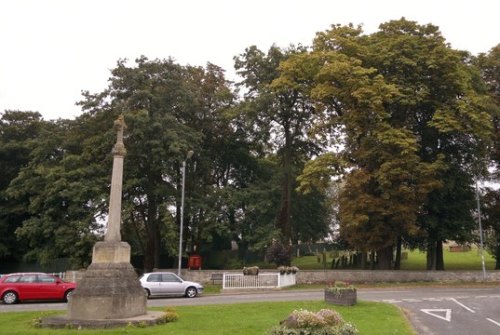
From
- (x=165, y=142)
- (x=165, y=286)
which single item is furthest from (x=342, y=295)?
(x=165, y=142)

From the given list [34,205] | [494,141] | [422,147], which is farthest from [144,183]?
[494,141]

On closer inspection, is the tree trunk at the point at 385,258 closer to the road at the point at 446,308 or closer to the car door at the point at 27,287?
the road at the point at 446,308

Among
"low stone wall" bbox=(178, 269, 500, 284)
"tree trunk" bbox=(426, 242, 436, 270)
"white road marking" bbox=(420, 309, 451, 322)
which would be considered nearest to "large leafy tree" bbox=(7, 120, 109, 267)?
"low stone wall" bbox=(178, 269, 500, 284)

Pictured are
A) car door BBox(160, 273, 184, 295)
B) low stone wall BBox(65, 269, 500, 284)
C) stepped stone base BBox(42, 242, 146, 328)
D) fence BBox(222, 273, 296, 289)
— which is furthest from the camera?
low stone wall BBox(65, 269, 500, 284)

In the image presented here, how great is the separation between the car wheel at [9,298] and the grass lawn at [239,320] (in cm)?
665

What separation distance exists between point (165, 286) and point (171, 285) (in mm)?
315

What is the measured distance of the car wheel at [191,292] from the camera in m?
27.7

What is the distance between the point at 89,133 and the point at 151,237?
9.30 metres

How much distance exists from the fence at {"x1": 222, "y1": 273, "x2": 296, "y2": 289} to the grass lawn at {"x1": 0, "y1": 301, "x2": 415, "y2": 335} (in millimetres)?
11264

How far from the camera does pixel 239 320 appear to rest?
15.6m

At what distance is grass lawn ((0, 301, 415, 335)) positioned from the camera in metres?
13.5

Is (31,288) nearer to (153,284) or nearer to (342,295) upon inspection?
(153,284)

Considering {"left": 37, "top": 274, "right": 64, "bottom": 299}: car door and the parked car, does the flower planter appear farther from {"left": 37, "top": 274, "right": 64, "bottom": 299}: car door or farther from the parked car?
{"left": 37, "top": 274, "right": 64, "bottom": 299}: car door

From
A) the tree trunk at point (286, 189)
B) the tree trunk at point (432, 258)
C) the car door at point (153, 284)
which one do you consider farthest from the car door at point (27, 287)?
the tree trunk at point (432, 258)
